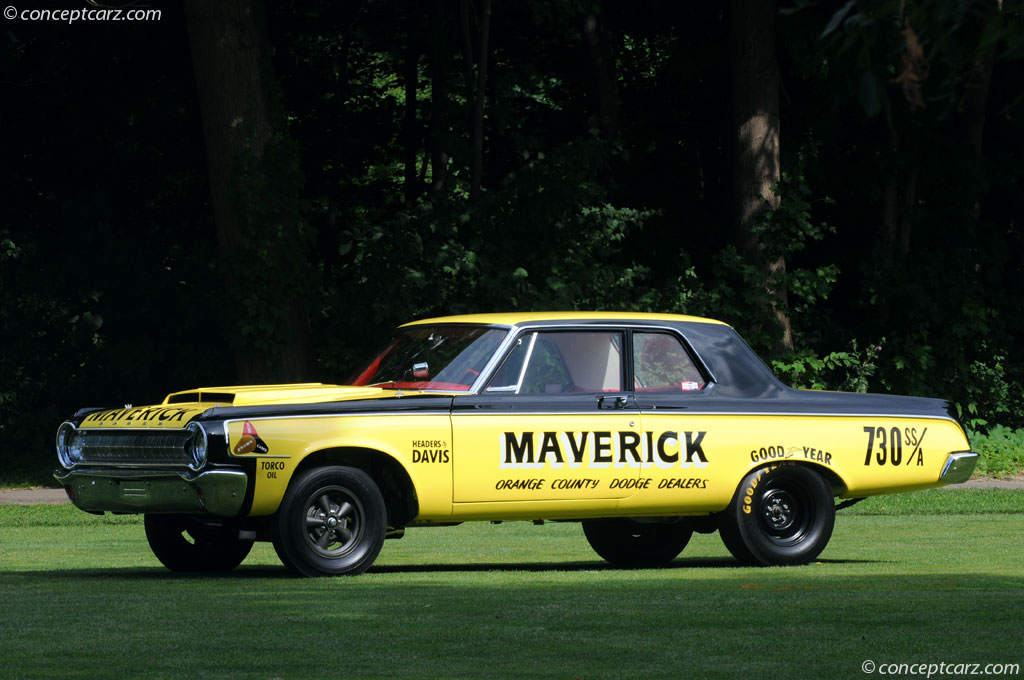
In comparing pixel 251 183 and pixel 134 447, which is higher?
pixel 251 183

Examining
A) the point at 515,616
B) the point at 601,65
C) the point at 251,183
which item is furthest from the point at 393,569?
the point at 601,65

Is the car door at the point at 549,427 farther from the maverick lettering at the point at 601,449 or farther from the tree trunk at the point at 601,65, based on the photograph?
the tree trunk at the point at 601,65

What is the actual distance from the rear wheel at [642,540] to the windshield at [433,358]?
79.3 inches

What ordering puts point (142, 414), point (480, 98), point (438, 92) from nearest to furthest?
point (142, 414) → point (480, 98) → point (438, 92)

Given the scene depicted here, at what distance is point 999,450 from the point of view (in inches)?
1091

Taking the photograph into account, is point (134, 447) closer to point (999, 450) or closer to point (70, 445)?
point (70, 445)

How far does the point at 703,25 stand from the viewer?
102 feet

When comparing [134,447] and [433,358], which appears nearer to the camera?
[134,447]

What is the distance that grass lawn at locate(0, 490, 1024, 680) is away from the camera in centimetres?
812

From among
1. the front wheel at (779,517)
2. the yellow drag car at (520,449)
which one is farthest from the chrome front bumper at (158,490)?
the front wheel at (779,517)

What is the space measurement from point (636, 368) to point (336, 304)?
12.3m

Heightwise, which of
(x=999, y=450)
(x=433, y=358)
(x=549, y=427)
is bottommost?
(x=999, y=450)

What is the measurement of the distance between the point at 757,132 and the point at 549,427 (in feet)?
50.6

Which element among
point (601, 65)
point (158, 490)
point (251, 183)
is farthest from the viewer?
point (601, 65)
